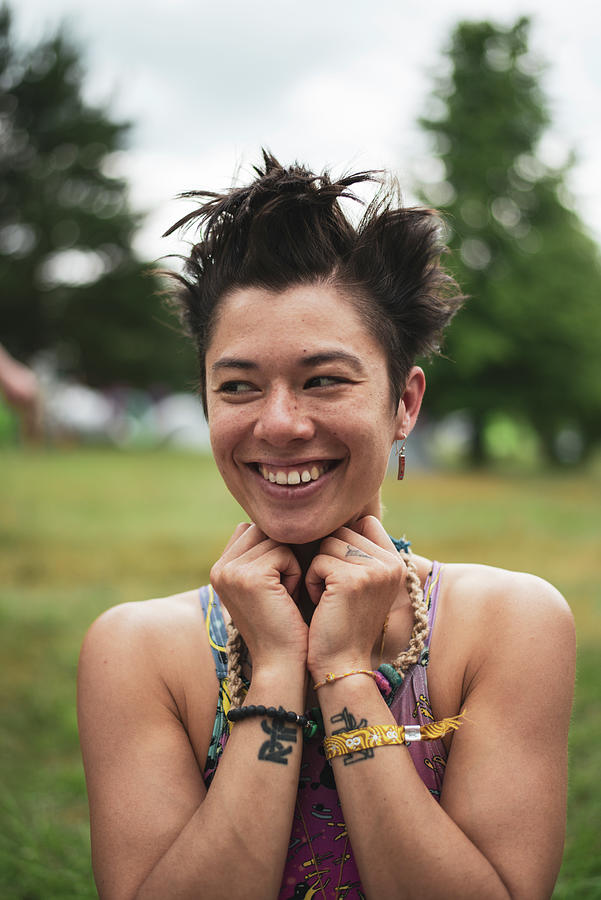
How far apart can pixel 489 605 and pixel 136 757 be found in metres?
0.95

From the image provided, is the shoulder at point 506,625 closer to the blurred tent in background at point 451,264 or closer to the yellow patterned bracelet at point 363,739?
the yellow patterned bracelet at point 363,739

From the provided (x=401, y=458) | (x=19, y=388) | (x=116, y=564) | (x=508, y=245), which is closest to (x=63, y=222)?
(x=508, y=245)

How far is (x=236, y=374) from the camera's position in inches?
74.5

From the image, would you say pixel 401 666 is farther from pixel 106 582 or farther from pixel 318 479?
pixel 106 582

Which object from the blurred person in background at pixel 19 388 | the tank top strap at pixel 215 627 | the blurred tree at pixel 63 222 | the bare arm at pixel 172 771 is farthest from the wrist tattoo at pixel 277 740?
the blurred tree at pixel 63 222

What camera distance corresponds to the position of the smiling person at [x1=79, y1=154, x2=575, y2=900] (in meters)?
1.64

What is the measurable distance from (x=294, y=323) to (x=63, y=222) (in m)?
26.2

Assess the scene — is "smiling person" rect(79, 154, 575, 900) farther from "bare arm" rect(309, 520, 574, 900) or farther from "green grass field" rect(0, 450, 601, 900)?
"green grass field" rect(0, 450, 601, 900)

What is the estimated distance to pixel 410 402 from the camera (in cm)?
217

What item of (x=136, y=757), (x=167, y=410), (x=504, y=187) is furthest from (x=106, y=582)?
(x=167, y=410)

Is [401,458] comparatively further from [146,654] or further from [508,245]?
[508,245]

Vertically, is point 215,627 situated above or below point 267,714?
above

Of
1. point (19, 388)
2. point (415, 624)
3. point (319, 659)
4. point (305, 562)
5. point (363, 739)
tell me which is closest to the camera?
point (363, 739)

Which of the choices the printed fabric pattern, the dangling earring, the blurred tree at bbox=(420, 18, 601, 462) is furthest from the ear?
the blurred tree at bbox=(420, 18, 601, 462)
